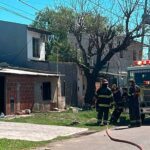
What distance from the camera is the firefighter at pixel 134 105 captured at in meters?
20.0

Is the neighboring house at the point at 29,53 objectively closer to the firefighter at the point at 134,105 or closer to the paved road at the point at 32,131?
the firefighter at the point at 134,105

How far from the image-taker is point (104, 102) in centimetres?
2075

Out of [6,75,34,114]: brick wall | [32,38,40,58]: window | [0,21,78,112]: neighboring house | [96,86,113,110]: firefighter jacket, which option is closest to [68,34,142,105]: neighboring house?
[0,21,78,112]: neighboring house

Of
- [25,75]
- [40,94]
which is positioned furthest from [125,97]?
[40,94]

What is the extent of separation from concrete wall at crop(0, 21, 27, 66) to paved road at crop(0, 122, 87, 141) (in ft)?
47.5

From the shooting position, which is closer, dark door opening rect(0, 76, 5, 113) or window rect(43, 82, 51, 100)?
dark door opening rect(0, 76, 5, 113)

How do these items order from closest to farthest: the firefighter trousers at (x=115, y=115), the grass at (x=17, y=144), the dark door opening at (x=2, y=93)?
1. the grass at (x=17, y=144)
2. the firefighter trousers at (x=115, y=115)
3. the dark door opening at (x=2, y=93)

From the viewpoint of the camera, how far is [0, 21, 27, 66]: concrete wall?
1355 inches

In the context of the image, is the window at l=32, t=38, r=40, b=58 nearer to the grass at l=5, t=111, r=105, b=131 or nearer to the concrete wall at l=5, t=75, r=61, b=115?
the concrete wall at l=5, t=75, r=61, b=115

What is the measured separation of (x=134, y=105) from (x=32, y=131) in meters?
4.73

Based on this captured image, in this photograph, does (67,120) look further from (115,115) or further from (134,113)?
(134,113)

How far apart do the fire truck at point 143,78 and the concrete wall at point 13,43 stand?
12.9m

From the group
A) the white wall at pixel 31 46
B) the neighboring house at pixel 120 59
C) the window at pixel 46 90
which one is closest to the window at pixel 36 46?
the white wall at pixel 31 46

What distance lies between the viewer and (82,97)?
37.2 m
